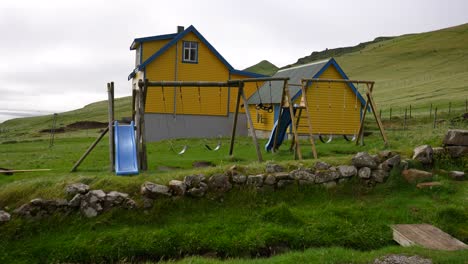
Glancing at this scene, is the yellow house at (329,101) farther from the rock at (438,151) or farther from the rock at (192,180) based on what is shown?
the rock at (192,180)

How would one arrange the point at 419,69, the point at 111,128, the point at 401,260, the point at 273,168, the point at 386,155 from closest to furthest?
the point at 401,260 → the point at 273,168 → the point at 386,155 → the point at 111,128 → the point at 419,69

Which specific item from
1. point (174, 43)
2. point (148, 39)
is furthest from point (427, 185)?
point (148, 39)

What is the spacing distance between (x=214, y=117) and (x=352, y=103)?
32.0ft

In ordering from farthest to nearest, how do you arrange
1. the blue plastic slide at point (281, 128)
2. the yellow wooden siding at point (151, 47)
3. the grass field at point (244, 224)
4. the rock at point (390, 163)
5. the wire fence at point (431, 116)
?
1. the wire fence at point (431, 116)
2. the yellow wooden siding at point (151, 47)
3. the blue plastic slide at point (281, 128)
4. the rock at point (390, 163)
5. the grass field at point (244, 224)

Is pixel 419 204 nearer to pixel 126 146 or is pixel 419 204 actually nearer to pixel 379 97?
pixel 126 146

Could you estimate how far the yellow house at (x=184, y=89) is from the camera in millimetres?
29250

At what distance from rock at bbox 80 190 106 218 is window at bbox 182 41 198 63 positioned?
2116 cm

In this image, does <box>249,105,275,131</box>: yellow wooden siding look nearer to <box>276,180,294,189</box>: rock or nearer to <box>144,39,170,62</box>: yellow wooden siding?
<box>144,39,170,62</box>: yellow wooden siding

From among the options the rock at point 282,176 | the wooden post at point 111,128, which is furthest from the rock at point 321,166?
the wooden post at point 111,128

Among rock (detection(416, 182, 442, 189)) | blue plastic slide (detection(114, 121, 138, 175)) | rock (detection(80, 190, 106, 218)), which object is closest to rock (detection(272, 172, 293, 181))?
rock (detection(416, 182, 442, 189))

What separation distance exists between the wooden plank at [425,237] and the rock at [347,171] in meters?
2.32

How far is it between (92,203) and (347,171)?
6456 millimetres

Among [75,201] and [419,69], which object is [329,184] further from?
[419,69]

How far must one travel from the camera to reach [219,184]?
1045 cm
